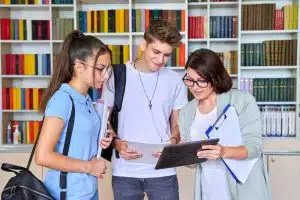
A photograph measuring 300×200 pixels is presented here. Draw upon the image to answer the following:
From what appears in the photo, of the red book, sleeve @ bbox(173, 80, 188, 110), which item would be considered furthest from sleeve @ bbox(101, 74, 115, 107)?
the red book

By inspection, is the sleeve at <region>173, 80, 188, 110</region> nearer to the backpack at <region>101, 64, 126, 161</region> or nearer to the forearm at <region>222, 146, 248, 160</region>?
the backpack at <region>101, 64, 126, 161</region>

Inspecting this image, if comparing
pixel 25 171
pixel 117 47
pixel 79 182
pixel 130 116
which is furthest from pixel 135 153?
pixel 117 47

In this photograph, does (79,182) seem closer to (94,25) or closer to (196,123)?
(196,123)

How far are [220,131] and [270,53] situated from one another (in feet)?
8.09

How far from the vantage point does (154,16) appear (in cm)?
412

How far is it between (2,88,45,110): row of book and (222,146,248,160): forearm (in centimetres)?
287

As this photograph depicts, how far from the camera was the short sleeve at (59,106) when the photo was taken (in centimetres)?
159

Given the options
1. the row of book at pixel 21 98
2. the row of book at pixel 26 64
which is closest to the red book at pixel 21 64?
the row of book at pixel 26 64

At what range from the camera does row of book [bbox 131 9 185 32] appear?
4113mm

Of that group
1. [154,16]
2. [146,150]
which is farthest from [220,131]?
[154,16]

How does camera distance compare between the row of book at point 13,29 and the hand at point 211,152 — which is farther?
the row of book at point 13,29

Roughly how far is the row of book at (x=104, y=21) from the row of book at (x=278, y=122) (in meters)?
1.57

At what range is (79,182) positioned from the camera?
5.44 ft

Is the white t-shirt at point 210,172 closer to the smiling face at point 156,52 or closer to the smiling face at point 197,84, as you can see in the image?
the smiling face at point 197,84
